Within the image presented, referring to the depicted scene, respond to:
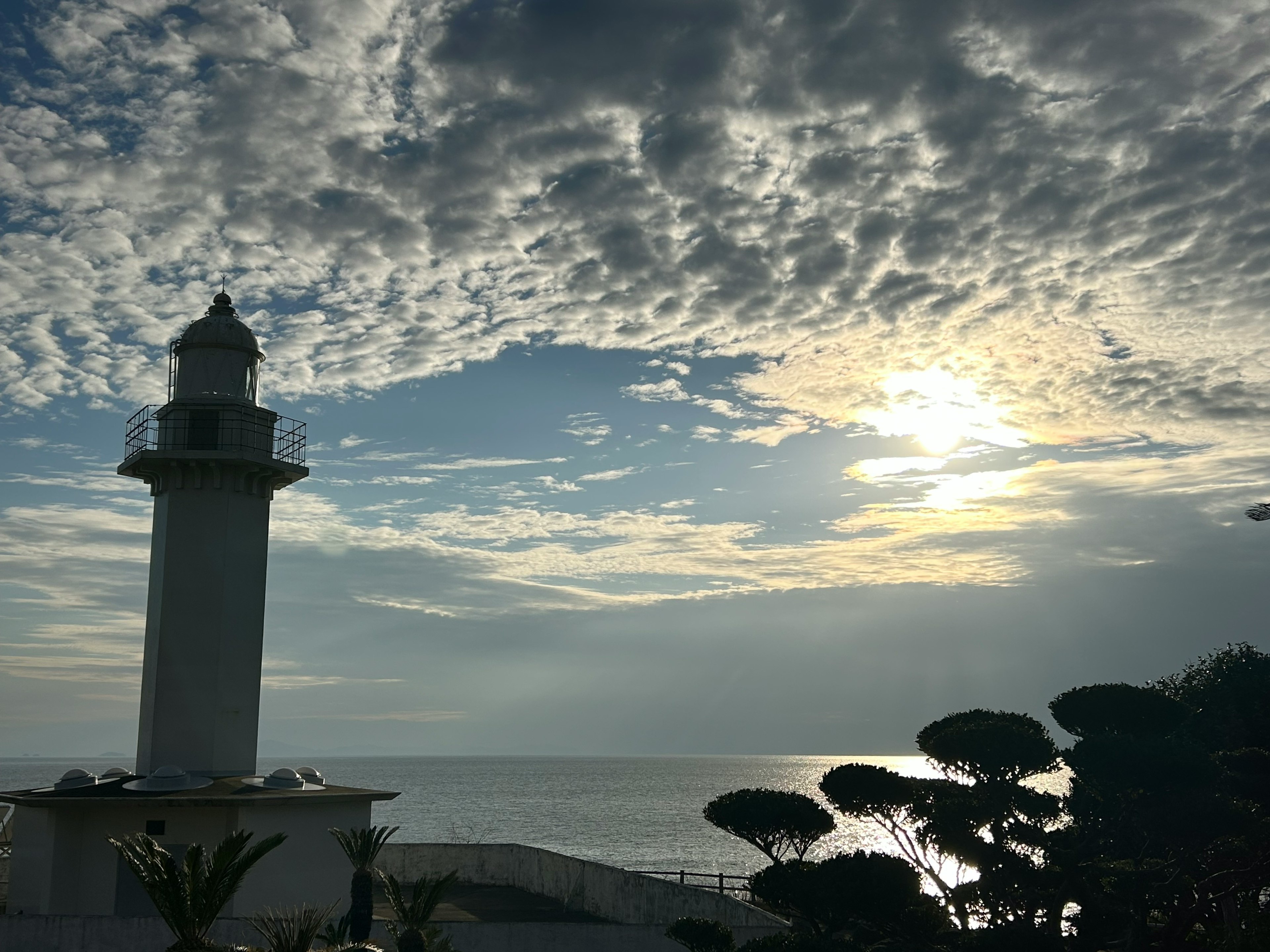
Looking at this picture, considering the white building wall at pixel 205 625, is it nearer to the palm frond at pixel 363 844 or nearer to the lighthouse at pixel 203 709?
the lighthouse at pixel 203 709

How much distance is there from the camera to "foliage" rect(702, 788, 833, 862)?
25.5 meters

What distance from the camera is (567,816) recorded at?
14025 centimetres

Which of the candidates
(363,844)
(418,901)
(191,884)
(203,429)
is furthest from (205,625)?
(191,884)

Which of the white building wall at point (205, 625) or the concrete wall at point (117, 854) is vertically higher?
the white building wall at point (205, 625)

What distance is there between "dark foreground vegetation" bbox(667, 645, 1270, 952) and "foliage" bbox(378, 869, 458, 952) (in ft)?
15.8

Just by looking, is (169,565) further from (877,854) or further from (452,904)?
(877,854)

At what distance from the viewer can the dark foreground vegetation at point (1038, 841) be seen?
23047 mm

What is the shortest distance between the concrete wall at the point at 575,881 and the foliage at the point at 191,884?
9627mm

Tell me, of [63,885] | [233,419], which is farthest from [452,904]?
[233,419]

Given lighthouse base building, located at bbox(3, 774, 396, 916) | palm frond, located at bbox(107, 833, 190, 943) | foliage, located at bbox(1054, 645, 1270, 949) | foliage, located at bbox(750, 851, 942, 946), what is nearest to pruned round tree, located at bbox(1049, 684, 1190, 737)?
foliage, located at bbox(1054, 645, 1270, 949)

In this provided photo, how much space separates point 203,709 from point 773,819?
14720mm

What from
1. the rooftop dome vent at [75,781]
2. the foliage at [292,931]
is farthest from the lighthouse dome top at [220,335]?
the foliage at [292,931]

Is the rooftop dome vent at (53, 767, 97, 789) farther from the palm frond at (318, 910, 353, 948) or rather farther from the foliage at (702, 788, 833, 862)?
the foliage at (702, 788, 833, 862)

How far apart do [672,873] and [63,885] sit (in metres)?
16.9
